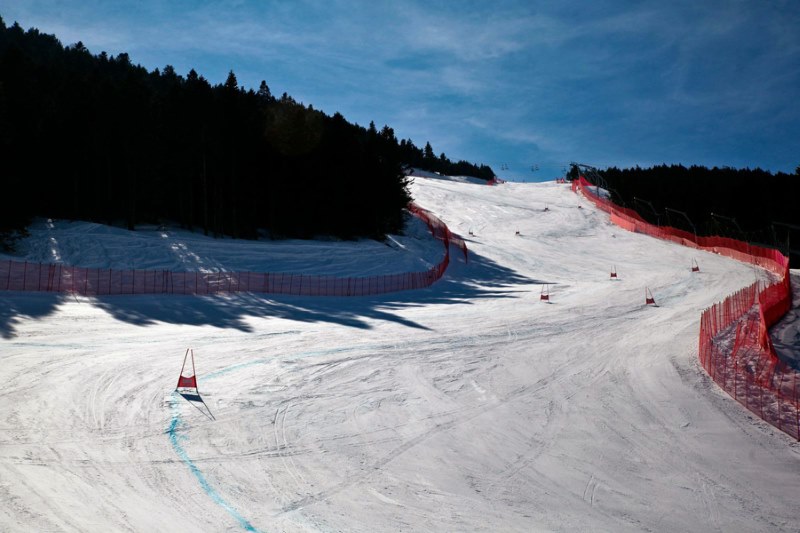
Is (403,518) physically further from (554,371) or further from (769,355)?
(769,355)

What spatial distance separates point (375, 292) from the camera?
112ft

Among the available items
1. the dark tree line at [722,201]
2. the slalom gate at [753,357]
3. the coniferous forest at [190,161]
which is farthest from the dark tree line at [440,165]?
the slalom gate at [753,357]

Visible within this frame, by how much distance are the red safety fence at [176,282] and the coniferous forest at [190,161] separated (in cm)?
1475

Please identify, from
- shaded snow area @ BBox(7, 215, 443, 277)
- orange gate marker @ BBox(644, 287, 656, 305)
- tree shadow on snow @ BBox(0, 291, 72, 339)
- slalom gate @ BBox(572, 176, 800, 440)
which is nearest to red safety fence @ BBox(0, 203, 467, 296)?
tree shadow on snow @ BBox(0, 291, 72, 339)

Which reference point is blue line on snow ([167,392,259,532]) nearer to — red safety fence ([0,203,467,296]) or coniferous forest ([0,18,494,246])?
red safety fence ([0,203,467,296])

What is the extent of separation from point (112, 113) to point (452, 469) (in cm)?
4559

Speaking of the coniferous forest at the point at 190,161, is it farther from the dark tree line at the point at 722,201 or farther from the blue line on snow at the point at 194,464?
the dark tree line at the point at 722,201

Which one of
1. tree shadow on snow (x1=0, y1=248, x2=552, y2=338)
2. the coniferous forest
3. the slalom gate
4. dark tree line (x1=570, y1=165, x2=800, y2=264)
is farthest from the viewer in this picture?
dark tree line (x1=570, y1=165, x2=800, y2=264)

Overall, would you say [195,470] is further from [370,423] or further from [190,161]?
[190,161]

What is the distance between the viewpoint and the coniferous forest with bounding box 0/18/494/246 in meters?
44.1

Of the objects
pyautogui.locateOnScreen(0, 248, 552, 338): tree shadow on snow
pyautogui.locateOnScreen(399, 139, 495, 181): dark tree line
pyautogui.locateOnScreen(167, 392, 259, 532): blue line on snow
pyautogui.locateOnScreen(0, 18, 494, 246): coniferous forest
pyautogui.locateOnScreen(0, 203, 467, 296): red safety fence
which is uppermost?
pyautogui.locateOnScreen(399, 139, 495, 181): dark tree line

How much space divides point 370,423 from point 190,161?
39543 mm

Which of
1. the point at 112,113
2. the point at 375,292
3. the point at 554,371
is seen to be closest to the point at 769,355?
the point at 554,371

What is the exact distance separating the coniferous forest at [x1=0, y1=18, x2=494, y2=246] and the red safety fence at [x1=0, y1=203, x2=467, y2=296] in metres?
14.7
